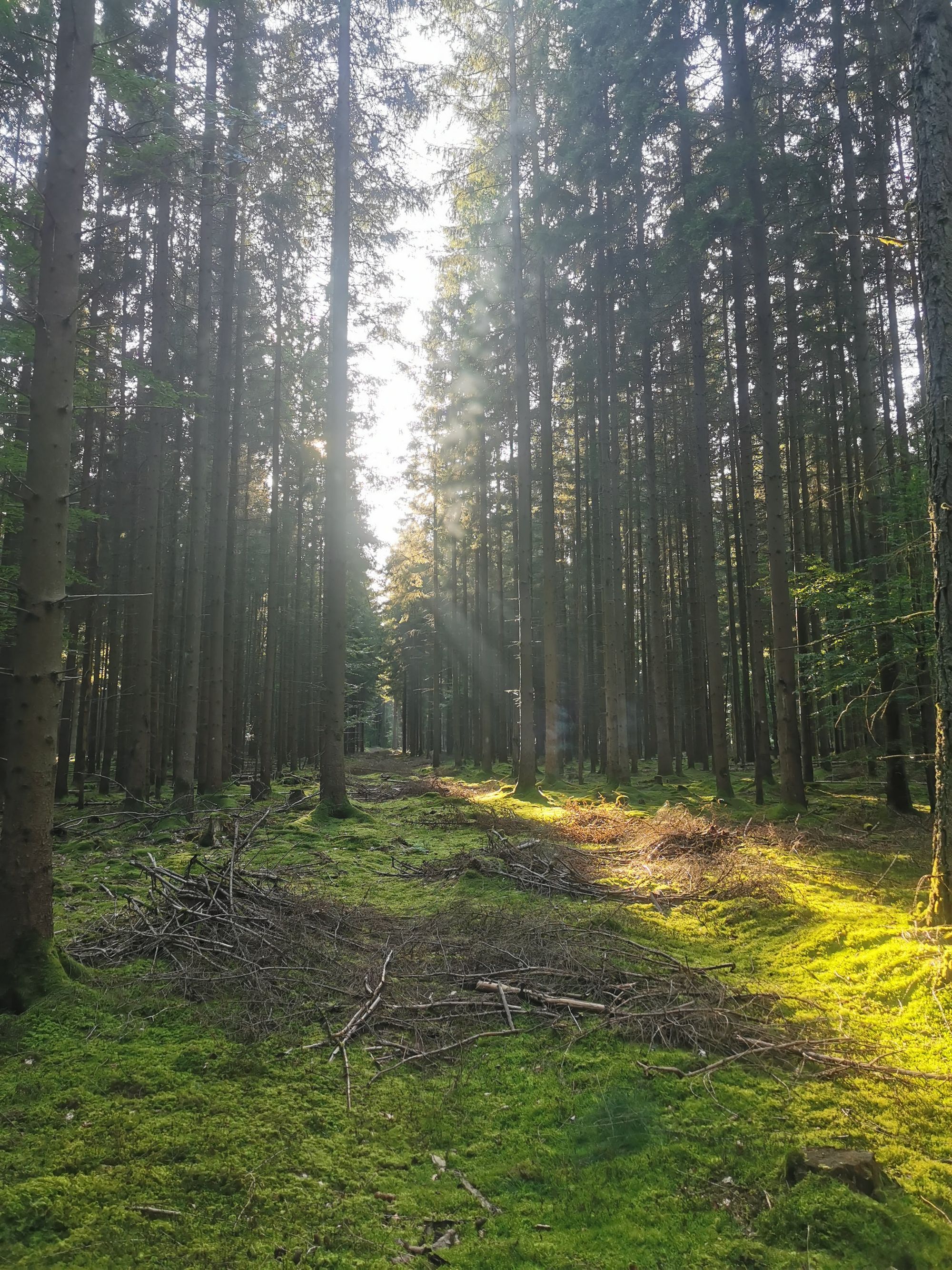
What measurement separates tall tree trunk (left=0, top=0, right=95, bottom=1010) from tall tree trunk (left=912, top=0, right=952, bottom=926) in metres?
6.20

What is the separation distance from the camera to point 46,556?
431cm

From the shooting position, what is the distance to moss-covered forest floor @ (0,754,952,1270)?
2430mm

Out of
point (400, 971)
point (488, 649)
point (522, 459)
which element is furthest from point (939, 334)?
point (488, 649)

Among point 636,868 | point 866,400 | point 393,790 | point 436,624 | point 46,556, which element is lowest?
point 393,790

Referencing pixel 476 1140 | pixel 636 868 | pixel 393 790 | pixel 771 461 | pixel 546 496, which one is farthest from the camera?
pixel 393 790

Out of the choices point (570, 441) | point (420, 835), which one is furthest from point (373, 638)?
point (420, 835)

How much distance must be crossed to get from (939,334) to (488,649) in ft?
70.4

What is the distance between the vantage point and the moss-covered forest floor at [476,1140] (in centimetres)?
243

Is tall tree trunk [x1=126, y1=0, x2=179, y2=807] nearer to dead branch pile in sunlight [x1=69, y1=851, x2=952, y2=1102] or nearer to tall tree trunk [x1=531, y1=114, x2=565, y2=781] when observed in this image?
dead branch pile in sunlight [x1=69, y1=851, x2=952, y2=1102]

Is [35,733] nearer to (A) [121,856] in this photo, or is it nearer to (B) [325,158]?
(A) [121,856]

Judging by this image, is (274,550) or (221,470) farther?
(274,550)

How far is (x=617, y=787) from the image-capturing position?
16.3 m

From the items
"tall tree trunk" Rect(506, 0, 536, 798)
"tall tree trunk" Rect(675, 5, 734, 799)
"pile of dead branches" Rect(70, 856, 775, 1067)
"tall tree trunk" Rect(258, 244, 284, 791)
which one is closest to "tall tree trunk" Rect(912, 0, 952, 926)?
"pile of dead branches" Rect(70, 856, 775, 1067)

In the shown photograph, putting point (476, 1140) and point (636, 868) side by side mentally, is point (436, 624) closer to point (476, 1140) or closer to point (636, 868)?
point (636, 868)
